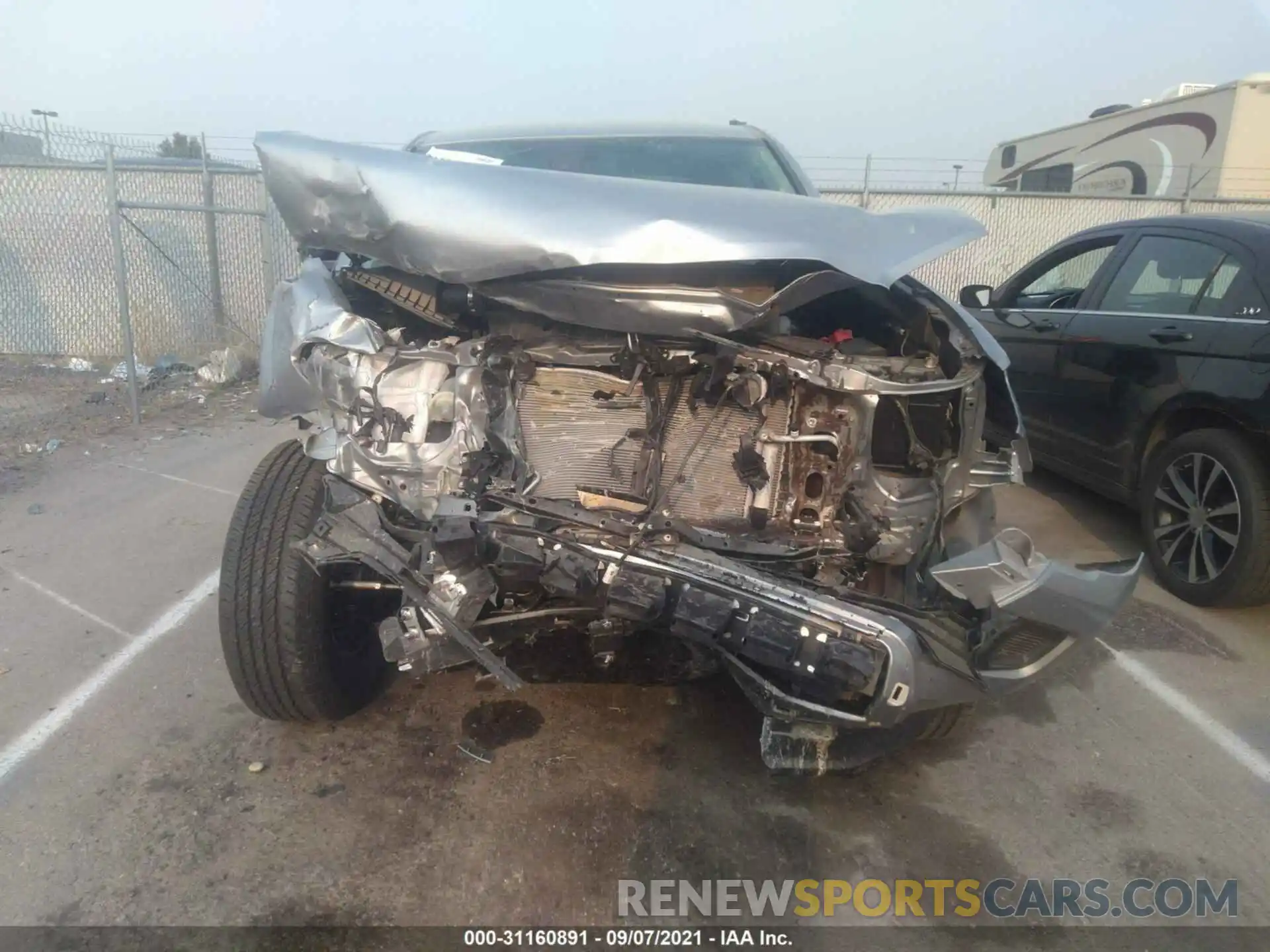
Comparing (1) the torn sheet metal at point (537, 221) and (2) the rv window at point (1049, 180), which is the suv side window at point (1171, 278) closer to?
(1) the torn sheet metal at point (537, 221)

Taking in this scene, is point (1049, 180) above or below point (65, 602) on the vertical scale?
above

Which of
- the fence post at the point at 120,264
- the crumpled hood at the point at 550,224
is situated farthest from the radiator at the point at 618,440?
the fence post at the point at 120,264

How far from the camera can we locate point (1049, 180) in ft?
43.0

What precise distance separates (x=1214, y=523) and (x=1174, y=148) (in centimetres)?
1162

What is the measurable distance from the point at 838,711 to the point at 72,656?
2.95 m

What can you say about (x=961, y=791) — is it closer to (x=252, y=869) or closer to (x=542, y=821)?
(x=542, y=821)

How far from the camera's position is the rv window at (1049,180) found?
1248cm

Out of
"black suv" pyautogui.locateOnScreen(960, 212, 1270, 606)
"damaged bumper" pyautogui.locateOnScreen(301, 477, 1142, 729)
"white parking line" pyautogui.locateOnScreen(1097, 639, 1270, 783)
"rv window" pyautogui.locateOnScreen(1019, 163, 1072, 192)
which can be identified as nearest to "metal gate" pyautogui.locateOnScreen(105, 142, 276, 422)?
"black suv" pyautogui.locateOnScreen(960, 212, 1270, 606)

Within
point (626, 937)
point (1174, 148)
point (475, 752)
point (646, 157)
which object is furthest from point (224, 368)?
point (1174, 148)

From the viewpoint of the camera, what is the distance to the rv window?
40.9 feet

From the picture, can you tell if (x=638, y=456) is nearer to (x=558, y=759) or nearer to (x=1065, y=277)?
(x=558, y=759)

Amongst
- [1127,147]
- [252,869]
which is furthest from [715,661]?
[1127,147]

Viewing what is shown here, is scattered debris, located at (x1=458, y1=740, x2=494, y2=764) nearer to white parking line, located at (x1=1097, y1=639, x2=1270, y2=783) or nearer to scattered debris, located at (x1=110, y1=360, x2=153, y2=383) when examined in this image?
white parking line, located at (x1=1097, y1=639, x2=1270, y2=783)

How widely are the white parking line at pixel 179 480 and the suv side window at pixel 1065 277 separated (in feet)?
16.2
